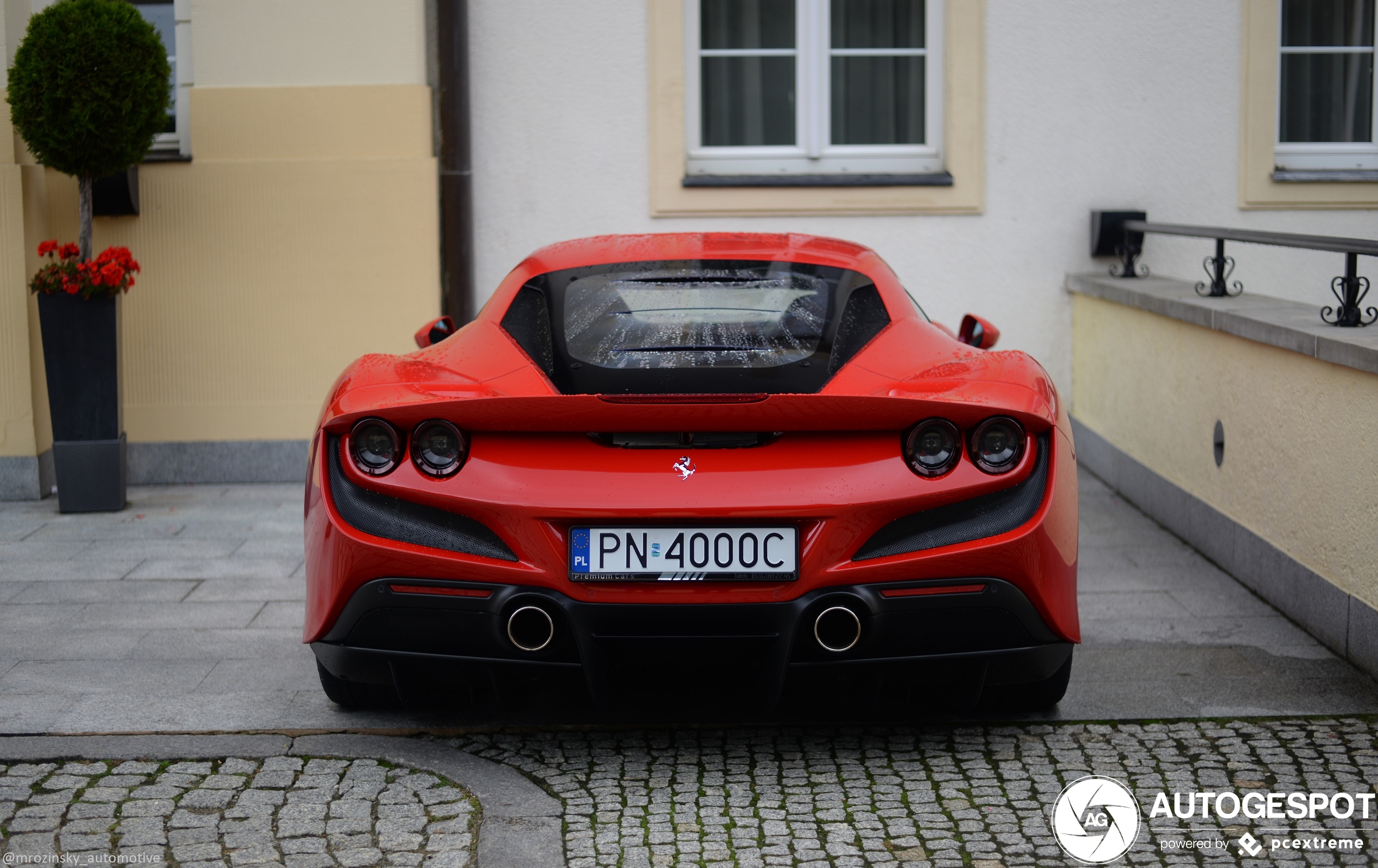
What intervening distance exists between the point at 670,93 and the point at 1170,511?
3775 mm

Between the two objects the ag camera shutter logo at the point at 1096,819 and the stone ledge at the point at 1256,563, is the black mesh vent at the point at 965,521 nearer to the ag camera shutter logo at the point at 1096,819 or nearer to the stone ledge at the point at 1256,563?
the ag camera shutter logo at the point at 1096,819

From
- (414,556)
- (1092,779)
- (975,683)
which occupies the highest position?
(414,556)

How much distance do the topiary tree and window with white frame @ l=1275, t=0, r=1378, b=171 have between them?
6.55 m

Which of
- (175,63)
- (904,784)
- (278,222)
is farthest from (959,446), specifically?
(175,63)

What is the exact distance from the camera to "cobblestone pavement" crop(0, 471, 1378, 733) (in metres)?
4.24

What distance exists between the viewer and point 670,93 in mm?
8609

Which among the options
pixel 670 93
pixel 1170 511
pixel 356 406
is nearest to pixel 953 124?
pixel 670 93

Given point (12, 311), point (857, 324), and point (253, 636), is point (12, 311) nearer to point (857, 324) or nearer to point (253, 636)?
point (253, 636)

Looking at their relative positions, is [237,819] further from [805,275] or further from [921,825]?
[805,275]

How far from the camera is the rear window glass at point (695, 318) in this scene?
12.7ft

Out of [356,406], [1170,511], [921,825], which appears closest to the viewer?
[921,825]

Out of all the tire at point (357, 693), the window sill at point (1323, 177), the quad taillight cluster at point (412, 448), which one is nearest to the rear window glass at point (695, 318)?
the quad taillight cluster at point (412, 448)

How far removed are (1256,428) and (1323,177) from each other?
3873mm

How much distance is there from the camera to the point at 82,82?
23.0 feet
